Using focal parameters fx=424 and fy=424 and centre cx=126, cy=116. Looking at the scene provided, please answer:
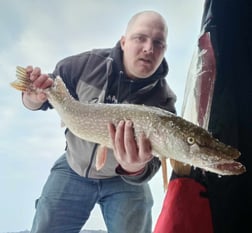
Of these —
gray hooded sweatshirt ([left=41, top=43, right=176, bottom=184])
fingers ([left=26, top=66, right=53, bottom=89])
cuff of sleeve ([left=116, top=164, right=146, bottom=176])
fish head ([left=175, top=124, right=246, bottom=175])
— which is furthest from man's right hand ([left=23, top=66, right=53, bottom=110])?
fish head ([left=175, top=124, right=246, bottom=175])

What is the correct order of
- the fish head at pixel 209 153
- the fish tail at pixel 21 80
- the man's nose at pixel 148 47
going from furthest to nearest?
the man's nose at pixel 148 47, the fish tail at pixel 21 80, the fish head at pixel 209 153

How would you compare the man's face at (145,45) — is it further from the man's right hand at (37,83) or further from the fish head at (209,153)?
the fish head at (209,153)

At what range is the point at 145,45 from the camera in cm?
115

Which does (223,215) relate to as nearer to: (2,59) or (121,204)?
(121,204)

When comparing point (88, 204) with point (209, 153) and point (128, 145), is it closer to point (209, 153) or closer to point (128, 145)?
point (128, 145)

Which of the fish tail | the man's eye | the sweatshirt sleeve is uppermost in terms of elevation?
the man's eye

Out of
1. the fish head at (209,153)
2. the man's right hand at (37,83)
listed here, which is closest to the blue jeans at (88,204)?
the man's right hand at (37,83)

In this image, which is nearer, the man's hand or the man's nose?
the man's hand

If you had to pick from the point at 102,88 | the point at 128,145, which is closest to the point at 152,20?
the point at 102,88

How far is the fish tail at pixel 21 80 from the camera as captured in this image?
965mm

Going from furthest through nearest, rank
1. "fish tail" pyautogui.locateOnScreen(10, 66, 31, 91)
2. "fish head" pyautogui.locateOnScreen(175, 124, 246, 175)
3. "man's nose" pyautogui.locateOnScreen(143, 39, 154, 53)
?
"man's nose" pyautogui.locateOnScreen(143, 39, 154, 53) < "fish tail" pyautogui.locateOnScreen(10, 66, 31, 91) < "fish head" pyautogui.locateOnScreen(175, 124, 246, 175)

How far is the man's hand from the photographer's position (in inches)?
31.5

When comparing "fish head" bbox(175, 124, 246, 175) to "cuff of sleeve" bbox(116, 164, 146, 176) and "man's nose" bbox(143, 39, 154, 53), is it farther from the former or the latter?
"man's nose" bbox(143, 39, 154, 53)

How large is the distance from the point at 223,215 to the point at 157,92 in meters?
0.58
